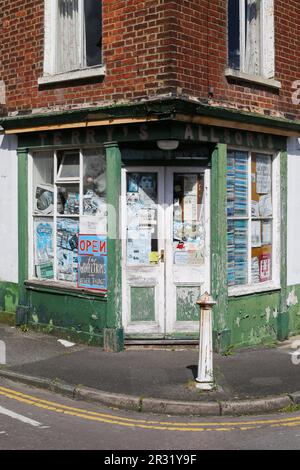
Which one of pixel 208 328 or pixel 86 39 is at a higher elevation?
pixel 86 39

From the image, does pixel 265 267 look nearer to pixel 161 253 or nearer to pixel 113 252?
pixel 161 253

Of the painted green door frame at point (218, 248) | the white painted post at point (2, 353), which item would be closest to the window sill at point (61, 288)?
the white painted post at point (2, 353)

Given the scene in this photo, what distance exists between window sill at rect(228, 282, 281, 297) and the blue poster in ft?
6.26

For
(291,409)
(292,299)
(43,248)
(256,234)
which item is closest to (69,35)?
(43,248)

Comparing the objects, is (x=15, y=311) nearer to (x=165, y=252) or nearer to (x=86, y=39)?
(x=165, y=252)

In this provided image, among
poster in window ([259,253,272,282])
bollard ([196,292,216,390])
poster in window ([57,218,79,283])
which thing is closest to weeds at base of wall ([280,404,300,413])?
bollard ([196,292,216,390])

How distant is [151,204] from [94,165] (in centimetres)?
108

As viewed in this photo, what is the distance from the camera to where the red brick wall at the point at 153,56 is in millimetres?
8750

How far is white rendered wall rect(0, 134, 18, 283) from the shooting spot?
10930 millimetres

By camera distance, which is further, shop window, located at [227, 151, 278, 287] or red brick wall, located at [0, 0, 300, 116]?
shop window, located at [227, 151, 278, 287]

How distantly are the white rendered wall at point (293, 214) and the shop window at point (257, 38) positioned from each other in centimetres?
137

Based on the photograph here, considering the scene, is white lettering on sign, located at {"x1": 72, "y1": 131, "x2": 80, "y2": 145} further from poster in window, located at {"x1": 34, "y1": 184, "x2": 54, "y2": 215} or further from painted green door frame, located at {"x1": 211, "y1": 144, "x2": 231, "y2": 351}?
painted green door frame, located at {"x1": 211, "y1": 144, "x2": 231, "y2": 351}
